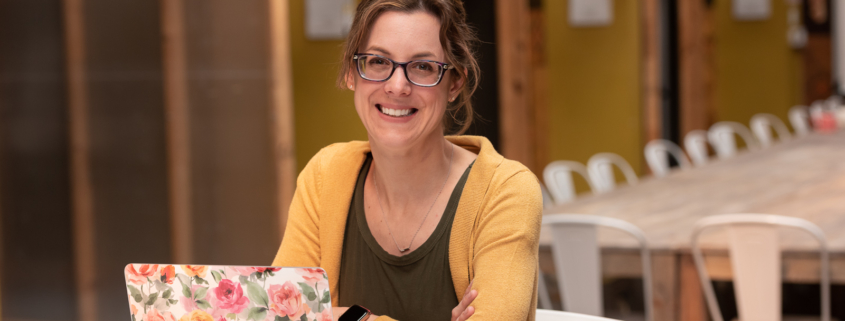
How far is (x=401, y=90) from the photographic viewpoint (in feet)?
3.75

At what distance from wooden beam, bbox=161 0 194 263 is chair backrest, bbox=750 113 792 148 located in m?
4.08

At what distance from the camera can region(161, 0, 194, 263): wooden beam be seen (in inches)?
105

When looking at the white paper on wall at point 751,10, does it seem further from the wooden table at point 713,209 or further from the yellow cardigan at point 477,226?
the yellow cardigan at point 477,226

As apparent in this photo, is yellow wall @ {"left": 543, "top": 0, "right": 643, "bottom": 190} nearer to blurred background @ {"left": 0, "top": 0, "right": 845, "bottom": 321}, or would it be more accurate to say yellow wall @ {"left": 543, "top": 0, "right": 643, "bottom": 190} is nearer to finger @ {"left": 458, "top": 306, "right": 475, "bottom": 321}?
blurred background @ {"left": 0, "top": 0, "right": 845, "bottom": 321}

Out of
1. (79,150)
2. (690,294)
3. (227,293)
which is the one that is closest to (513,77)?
(690,294)

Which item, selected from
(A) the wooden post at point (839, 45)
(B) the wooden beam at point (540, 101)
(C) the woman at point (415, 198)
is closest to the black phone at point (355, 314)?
(C) the woman at point (415, 198)

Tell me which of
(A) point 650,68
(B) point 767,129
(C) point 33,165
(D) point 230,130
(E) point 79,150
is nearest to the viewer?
(C) point 33,165

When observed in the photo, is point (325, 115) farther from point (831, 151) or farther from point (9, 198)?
point (831, 151)

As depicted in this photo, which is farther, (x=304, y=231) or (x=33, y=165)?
(x=33, y=165)

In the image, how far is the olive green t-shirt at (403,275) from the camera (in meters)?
1.23

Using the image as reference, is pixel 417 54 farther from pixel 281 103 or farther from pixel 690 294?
pixel 281 103

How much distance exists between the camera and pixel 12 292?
2205 mm

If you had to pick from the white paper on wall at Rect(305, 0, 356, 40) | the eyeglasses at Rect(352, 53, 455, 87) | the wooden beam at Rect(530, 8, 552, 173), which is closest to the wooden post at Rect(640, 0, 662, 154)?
the wooden beam at Rect(530, 8, 552, 173)

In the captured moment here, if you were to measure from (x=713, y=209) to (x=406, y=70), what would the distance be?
231cm
